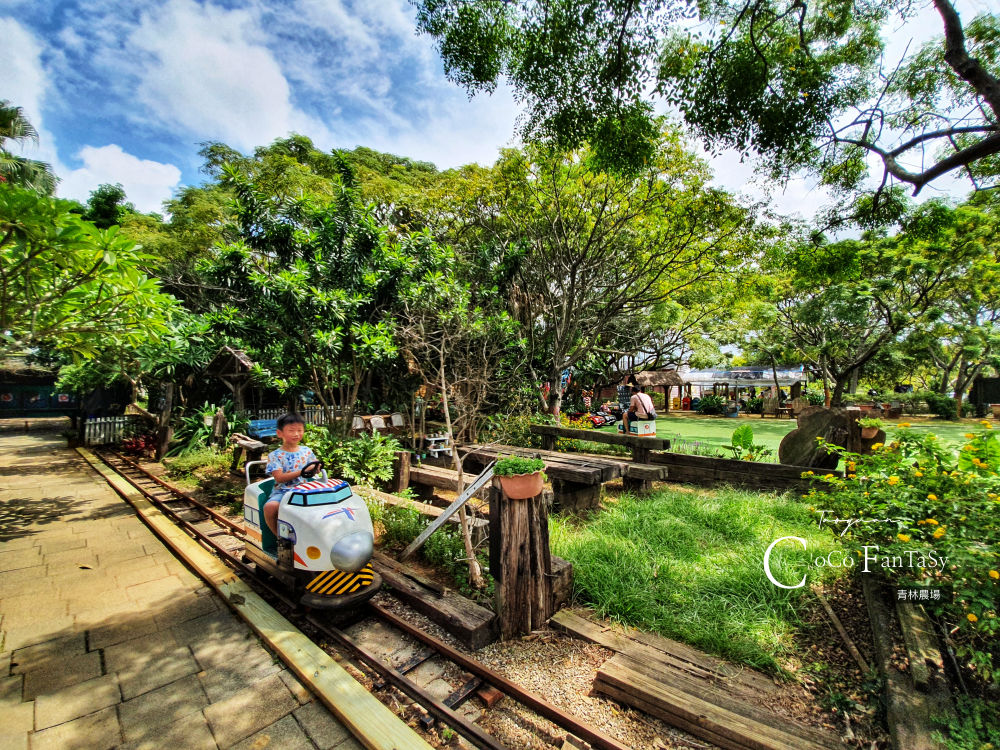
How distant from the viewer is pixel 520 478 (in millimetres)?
3109

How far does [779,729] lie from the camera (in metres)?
2.26

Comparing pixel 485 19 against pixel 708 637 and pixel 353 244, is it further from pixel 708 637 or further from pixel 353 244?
pixel 708 637

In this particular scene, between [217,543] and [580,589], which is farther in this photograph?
[217,543]

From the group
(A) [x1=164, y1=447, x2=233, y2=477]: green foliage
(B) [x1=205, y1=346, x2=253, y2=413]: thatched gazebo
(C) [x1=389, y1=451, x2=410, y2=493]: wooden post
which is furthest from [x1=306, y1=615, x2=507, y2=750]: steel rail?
(B) [x1=205, y1=346, x2=253, y2=413]: thatched gazebo

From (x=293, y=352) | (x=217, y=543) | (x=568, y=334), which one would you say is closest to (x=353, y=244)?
(x=293, y=352)

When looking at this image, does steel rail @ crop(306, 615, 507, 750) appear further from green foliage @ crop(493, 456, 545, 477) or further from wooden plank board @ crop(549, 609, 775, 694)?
green foliage @ crop(493, 456, 545, 477)

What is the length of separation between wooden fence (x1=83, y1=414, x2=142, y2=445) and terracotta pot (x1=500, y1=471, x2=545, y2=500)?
14936mm

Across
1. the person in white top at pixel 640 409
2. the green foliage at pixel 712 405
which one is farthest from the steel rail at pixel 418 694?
the green foliage at pixel 712 405

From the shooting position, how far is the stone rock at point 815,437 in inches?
232

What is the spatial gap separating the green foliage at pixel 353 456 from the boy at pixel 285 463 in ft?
9.19

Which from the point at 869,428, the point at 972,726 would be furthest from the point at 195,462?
the point at 869,428

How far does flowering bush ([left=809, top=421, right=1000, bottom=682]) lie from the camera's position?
2.41 m

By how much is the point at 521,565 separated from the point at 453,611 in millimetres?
719

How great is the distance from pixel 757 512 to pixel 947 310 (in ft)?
63.3
